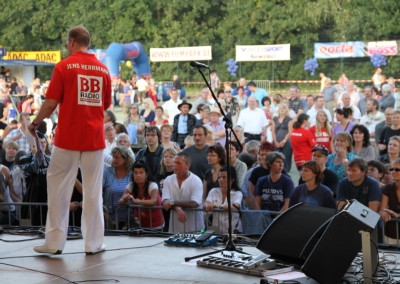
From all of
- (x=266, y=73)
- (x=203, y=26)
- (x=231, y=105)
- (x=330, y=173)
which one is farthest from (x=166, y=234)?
(x=203, y=26)

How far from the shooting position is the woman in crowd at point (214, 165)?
898 centimetres

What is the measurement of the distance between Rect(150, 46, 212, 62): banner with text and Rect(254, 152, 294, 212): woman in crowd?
26.0 m

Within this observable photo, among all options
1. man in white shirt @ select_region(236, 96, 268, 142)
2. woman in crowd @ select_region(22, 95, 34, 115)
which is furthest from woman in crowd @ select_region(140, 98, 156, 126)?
woman in crowd @ select_region(22, 95, 34, 115)

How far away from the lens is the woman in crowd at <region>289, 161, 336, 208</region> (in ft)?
25.5

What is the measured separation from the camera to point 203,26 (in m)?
39.6

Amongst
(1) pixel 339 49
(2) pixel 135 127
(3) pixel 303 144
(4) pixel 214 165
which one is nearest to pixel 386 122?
(3) pixel 303 144

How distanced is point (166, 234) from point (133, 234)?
31cm

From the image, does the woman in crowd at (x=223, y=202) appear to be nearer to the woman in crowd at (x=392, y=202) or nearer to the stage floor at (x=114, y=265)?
the stage floor at (x=114, y=265)

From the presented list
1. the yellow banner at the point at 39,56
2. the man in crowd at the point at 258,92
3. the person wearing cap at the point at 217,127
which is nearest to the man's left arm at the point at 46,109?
the person wearing cap at the point at 217,127

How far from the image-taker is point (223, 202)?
8320 millimetres

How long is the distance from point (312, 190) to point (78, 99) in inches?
105

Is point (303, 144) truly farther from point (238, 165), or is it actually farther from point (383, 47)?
point (383, 47)

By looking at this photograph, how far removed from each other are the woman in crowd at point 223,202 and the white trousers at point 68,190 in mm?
1648

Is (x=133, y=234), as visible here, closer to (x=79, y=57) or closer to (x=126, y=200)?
(x=126, y=200)
